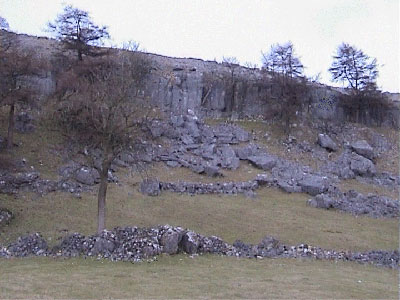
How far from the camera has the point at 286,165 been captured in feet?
132

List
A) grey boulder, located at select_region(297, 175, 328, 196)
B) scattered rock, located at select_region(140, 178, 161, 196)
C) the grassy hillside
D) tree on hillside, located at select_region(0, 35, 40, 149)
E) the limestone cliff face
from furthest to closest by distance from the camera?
the limestone cliff face < grey boulder, located at select_region(297, 175, 328, 196) < scattered rock, located at select_region(140, 178, 161, 196) < tree on hillside, located at select_region(0, 35, 40, 149) < the grassy hillside

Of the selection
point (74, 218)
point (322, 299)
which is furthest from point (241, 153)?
point (322, 299)

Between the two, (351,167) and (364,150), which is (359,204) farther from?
(364,150)

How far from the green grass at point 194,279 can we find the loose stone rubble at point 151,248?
1.96ft

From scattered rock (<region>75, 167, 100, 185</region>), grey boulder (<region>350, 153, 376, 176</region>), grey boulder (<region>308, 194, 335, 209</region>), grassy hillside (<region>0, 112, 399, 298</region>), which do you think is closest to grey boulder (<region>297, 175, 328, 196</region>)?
grassy hillside (<region>0, 112, 399, 298</region>)

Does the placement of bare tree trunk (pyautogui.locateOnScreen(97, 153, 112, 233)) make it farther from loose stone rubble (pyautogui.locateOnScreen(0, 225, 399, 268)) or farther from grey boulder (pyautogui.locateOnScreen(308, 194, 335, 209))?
grey boulder (pyautogui.locateOnScreen(308, 194, 335, 209))

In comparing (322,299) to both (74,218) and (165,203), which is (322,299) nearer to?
(74,218)

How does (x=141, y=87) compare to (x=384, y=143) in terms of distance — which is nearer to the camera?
(x=141, y=87)

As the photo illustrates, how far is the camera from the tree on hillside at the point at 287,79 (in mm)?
47688

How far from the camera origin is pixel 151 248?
60.3ft

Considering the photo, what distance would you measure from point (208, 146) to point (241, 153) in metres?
2.77

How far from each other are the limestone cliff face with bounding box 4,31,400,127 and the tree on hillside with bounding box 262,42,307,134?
725mm

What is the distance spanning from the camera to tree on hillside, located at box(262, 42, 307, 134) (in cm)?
4769

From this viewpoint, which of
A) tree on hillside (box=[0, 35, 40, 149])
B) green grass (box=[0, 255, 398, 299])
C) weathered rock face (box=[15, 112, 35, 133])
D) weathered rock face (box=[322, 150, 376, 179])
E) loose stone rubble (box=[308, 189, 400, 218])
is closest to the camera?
→ green grass (box=[0, 255, 398, 299])
